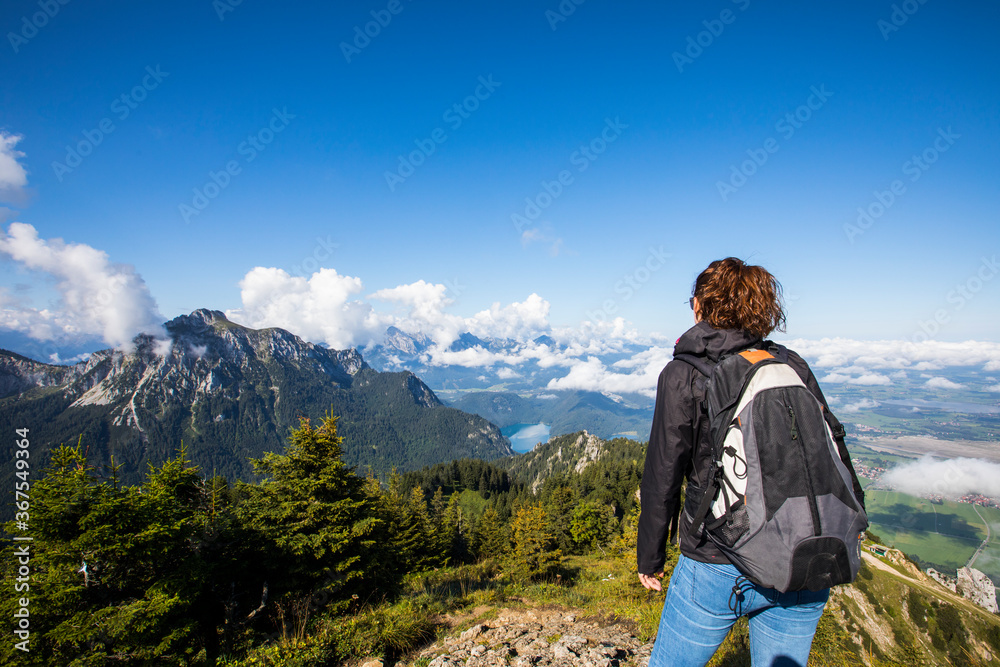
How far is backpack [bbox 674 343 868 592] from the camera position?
2.19 m

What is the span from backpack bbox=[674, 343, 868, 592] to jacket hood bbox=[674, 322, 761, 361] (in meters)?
0.17

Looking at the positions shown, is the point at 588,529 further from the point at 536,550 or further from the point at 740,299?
the point at 740,299

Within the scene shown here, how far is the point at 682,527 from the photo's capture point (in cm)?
287

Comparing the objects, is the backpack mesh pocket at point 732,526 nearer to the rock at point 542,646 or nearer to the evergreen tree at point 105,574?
the rock at point 542,646

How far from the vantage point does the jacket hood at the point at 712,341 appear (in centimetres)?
263

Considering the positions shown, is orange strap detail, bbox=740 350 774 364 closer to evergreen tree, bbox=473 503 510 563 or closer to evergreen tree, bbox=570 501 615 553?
evergreen tree, bbox=473 503 510 563

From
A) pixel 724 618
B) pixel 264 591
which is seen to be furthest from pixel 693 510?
pixel 264 591

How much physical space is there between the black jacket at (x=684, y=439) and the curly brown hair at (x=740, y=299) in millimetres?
105

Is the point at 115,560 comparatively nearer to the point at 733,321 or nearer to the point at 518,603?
the point at 518,603

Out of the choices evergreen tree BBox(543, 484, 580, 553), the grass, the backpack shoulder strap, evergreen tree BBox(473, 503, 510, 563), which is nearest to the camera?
the backpack shoulder strap

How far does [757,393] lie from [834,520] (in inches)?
32.0

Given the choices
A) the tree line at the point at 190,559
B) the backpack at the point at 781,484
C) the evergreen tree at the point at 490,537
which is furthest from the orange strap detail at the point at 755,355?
the evergreen tree at the point at 490,537

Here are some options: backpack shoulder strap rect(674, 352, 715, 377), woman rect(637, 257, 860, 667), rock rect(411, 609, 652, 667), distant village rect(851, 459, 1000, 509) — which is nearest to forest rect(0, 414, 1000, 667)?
rock rect(411, 609, 652, 667)

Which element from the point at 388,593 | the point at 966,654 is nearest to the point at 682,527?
the point at 388,593
